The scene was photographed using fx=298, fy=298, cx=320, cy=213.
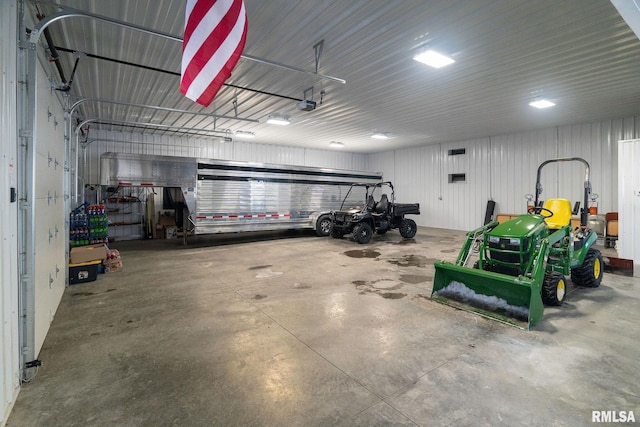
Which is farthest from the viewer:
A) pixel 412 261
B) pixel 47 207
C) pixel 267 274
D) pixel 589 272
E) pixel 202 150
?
pixel 202 150

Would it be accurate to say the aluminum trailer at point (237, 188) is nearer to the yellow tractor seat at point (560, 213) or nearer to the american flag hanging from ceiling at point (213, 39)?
the american flag hanging from ceiling at point (213, 39)

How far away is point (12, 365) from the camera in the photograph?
2.06m

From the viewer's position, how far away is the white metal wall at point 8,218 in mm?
1880

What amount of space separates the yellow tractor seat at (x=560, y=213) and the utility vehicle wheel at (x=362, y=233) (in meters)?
4.65

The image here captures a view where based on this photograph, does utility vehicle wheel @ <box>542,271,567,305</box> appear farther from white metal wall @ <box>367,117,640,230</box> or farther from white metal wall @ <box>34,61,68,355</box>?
white metal wall @ <box>367,117,640,230</box>

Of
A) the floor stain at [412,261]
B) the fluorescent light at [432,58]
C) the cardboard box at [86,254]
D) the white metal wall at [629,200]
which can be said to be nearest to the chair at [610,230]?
the white metal wall at [629,200]

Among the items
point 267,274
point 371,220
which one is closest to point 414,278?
point 267,274

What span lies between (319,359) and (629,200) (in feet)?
23.7

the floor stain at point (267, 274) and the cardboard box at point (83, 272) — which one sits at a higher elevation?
the cardboard box at point (83, 272)

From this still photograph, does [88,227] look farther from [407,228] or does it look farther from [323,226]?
[407,228]

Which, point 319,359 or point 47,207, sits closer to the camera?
point 319,359

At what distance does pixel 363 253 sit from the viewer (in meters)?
7.32

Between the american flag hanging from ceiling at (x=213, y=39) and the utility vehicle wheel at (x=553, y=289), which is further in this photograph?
the utility vehicle wheel at (x=553, y=289)

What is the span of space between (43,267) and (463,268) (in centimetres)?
463
